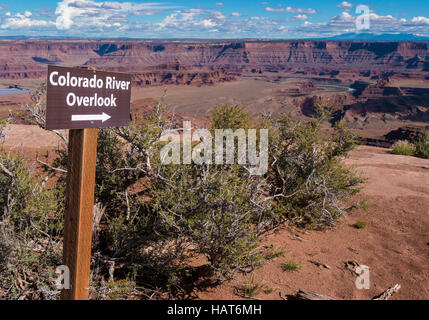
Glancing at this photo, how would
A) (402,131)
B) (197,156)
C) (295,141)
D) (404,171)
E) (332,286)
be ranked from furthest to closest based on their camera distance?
(402,131) → (404,171) → (295,141) → (197,156) → (332,286)

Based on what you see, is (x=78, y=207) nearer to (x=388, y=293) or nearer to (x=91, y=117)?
(x=91, y=117)

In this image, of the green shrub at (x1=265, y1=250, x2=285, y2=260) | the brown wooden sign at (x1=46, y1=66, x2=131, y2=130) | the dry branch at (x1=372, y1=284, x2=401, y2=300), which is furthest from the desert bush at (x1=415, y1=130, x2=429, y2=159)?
the brown wooden sign at (x1=46, y1=66, x2=131, y2=130)

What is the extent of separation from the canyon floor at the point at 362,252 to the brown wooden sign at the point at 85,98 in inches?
125

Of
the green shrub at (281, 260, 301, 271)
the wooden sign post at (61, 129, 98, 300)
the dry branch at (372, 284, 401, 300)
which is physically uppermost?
the wooden sign post at (61, 129, 98, 300)

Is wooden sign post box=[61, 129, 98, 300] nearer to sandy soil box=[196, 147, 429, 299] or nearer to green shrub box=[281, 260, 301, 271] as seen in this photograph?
sandy soil box=[196, 147, 429, 299]

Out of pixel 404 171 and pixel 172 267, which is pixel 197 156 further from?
pixel 404 171

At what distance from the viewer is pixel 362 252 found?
6.46 meters

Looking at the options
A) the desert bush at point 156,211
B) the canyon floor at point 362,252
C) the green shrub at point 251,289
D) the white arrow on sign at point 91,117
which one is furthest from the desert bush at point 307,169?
the white arrow on sign at point 91,117

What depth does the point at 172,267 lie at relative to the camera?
194 inches

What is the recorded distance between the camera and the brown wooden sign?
242 cm

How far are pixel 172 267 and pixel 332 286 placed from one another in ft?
8.36

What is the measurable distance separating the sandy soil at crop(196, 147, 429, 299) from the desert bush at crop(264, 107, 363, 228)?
445mm

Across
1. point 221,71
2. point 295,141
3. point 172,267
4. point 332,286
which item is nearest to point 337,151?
point 295,141

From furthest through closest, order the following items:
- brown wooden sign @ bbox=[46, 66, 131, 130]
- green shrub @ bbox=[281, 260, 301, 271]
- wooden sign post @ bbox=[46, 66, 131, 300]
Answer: green shrub @ bbox=[281, 260, 301, 271]
wooden sign post @ bbox=[46, 66, 131, 300]
brown wooden sign @ bbox=[46, 66, 131, 130]
